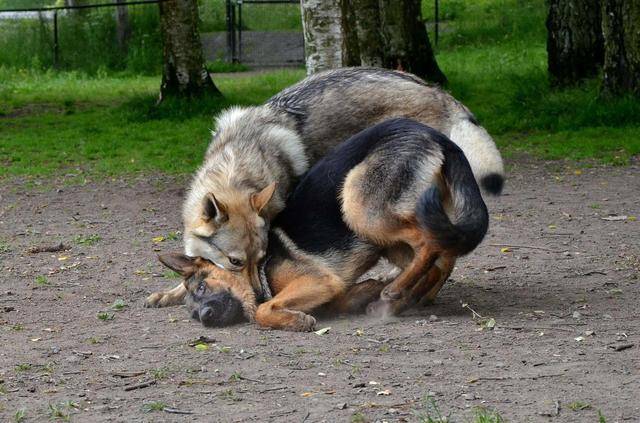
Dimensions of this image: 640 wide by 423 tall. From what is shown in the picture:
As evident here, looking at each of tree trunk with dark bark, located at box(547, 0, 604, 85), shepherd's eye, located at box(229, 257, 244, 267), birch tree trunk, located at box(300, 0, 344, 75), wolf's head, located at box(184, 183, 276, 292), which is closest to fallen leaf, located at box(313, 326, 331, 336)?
wolf's head, located at box(184, 183, 276, 292)

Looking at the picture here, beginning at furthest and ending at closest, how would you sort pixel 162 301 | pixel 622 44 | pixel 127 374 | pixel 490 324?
1. pixel 622 44
2. pixel 162 301
3. pixel 490 324
4. pixel 127 374

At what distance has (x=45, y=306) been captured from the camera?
688cm

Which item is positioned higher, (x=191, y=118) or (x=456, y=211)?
(x=456, y=211)

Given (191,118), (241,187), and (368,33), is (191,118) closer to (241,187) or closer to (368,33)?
(368,33)

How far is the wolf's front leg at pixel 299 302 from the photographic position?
19.8 feet

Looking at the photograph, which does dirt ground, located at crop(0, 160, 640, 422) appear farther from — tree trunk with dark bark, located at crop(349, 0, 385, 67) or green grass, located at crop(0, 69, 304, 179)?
tree trunk with dark bark, located at crop(349, 0, 385, 67)

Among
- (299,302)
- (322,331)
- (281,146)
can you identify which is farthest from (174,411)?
(281,146)

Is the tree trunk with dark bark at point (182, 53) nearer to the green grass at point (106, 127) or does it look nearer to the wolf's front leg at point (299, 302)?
the green grass at point (106, 127)

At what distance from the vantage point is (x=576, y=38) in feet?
49.5

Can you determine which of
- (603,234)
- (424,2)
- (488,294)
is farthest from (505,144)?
(424,2)

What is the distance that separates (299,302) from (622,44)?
8.54m

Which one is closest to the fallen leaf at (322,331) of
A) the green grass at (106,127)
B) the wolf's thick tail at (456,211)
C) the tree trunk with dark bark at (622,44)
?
the wolf's thick tail at (456,211)

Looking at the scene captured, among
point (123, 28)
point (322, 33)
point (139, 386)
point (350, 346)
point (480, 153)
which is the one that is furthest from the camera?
point (123, 28)

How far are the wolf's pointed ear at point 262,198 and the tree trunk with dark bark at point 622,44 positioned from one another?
8255 mm
